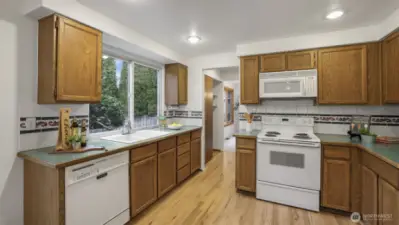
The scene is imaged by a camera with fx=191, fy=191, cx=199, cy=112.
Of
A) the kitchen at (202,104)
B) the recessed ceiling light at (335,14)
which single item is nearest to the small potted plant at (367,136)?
the kitchen at (202,104)

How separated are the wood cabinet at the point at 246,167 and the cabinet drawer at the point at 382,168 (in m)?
1.22

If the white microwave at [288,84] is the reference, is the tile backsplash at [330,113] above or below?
below

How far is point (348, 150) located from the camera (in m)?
2.26

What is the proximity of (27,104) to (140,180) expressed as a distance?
1.35 metres

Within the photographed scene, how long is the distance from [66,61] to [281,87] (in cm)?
269

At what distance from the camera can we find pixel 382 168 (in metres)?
1.70

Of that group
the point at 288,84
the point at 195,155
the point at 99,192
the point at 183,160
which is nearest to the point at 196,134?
the point at 195,155

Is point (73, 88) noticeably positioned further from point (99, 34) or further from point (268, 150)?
point (268, 150)

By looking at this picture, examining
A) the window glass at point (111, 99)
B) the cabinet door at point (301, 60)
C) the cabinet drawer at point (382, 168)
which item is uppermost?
the cabinet door at point (301, 60)

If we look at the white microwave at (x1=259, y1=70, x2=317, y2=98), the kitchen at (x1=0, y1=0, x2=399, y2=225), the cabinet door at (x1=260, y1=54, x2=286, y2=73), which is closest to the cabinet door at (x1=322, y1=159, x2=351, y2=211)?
the kitchen at (x1=0, y1=0, x2=399, y2=225)

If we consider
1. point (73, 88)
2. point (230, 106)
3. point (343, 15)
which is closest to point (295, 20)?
point (343, 15)

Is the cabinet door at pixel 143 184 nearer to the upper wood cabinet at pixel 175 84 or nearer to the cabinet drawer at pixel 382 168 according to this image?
the upper wood cabinet at pixel 175 84

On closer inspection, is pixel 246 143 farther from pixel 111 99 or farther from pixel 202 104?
pixel 111 99

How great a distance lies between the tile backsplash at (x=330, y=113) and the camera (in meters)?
2.59
